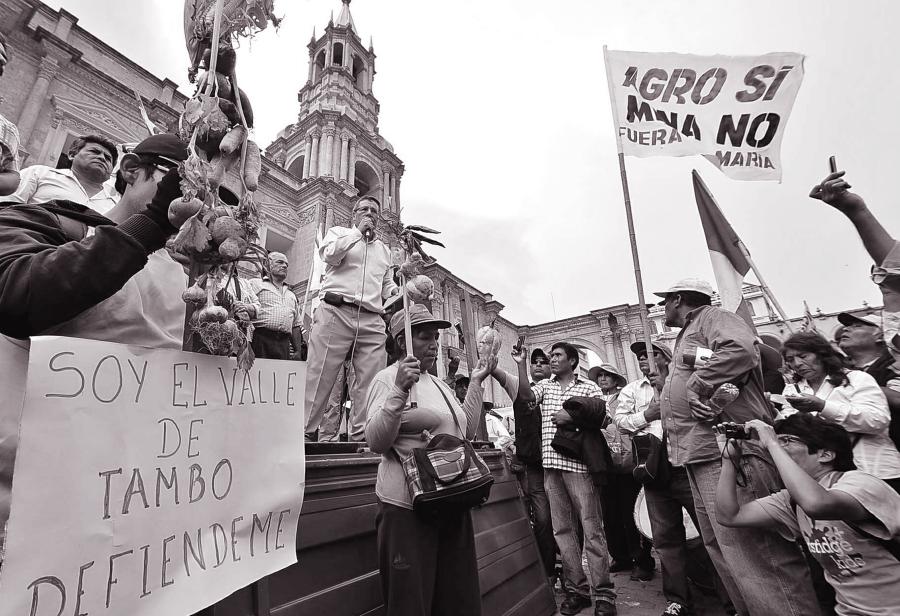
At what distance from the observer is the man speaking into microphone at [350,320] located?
3963mm

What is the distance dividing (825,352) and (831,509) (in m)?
1.33

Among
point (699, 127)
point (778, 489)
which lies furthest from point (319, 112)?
point (778, 489)

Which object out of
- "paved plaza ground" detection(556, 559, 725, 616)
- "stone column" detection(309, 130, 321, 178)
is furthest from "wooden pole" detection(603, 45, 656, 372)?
"stone column" detection(309, 130, 321, 178)

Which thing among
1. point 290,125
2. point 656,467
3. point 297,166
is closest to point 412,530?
point 656,467

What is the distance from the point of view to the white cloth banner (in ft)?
16.8

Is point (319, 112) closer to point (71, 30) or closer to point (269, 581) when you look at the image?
point (71, 30)

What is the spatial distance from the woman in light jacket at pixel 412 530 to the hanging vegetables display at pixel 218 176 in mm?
830

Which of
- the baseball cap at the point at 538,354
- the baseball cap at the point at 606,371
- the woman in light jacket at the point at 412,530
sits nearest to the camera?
the woman in light jacket at the point at 412,530

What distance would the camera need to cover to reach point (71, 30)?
11.9m

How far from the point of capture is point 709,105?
537 centimetres

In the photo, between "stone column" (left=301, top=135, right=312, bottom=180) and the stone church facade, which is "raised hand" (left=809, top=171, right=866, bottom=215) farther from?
"stone column" (left=301, top=135, right=312, bottom=180)

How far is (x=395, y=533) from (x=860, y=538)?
7.30 feet

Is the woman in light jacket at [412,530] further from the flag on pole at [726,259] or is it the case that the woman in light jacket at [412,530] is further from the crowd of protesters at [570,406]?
the flag on pole at [726,259]

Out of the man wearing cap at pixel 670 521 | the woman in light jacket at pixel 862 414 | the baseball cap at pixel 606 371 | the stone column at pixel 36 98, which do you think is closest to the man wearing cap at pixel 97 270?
the woman in light jacket at pixel 862 414
